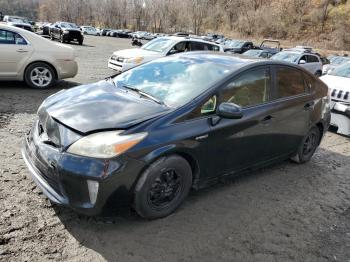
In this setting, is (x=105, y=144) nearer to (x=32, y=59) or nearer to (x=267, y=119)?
(x=267, y=119)

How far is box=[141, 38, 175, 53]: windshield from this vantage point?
12.9 m

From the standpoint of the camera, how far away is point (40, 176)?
354 centimetres

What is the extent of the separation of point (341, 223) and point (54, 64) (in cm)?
733

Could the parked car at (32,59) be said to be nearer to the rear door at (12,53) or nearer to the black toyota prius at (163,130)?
the rear door at (12,53)

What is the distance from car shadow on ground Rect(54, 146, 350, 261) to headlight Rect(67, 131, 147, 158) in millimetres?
529

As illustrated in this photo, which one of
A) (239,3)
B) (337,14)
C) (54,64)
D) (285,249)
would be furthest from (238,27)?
(285,249)

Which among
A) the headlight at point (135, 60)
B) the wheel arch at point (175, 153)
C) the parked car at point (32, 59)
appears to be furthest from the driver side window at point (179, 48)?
the wheel arch at point (175, 153)

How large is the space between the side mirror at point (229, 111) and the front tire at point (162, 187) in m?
0.66

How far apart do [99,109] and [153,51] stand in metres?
9.47

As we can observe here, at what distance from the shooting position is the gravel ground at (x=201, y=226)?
324 cm

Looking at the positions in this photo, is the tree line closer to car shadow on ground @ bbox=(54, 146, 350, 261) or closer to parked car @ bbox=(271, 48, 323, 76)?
parked car @ bbox=(271, 48, 323, 76)

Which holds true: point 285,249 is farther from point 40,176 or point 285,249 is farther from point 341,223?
point 40,176

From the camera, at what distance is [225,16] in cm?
9325

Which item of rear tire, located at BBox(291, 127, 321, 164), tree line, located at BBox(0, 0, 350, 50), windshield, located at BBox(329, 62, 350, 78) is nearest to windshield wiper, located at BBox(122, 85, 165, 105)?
rear tire, located at BBox(291, 127, 321, 164)
